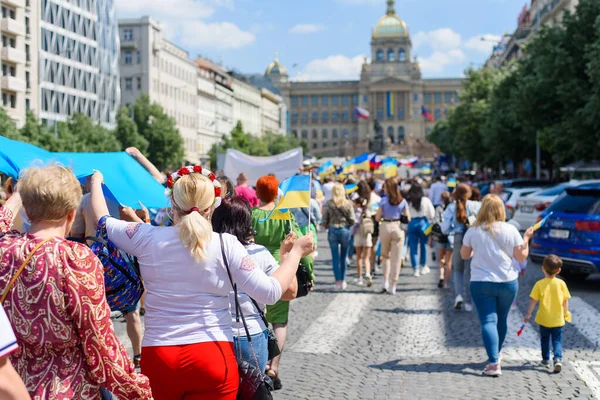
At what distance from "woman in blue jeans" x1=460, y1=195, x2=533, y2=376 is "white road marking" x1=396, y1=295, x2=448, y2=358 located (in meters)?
1.11

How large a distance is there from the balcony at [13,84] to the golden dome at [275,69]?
137503mm

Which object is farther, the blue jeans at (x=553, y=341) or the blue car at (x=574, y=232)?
the blue car at (x=574, y=232)

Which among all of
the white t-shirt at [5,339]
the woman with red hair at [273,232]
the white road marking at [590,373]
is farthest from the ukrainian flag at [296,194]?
the white t-shirt at [5,339]

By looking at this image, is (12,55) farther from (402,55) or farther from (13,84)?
(402,55)

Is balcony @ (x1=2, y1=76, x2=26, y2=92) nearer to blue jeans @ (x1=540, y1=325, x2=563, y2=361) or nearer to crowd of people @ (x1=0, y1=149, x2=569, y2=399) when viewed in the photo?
blue jeans @ (x1=540, y1=325, x2=563, y2=361)

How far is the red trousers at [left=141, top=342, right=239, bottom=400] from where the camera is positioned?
4.16 m

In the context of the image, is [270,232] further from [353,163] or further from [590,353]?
[353,163]

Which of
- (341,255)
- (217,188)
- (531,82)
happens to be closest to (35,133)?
(531,82)

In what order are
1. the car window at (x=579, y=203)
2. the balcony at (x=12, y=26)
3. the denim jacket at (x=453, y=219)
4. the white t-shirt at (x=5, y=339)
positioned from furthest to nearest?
the balcony at (x=12, y=26) → the car window at (x=579, y=203) → the denim jacket at (x=453, y=219) → the white t-shirt at (x=5, y=339)

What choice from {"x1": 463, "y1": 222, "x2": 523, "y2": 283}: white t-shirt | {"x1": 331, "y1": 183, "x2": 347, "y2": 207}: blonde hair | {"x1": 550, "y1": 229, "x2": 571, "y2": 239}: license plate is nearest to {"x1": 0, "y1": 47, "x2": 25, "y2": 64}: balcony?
{"x1": 331, "y1": 183, "x2": 347, "y2": 207}: blonde hair

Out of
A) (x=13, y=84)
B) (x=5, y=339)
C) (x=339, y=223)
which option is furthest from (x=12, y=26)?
(x=5, y=339)

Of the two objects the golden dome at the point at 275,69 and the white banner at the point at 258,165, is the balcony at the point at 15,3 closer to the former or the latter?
the white banner at the point at 258,165

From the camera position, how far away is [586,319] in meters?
11.0

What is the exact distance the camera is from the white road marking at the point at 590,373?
7486 millimetres
